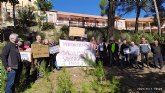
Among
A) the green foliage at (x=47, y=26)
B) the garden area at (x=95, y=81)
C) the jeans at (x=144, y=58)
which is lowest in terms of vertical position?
the garden area at (x=95, y=81)

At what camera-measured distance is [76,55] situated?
16.8m

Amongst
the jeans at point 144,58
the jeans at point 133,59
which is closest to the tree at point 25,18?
the jeans at point 144,58

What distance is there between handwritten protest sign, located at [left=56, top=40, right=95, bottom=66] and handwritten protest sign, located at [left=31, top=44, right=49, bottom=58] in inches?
74.0

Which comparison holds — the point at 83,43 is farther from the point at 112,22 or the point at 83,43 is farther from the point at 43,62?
the point at 112,22

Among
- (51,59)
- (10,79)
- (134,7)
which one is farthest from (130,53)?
(134,7)

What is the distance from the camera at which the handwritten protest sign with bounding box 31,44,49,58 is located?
13547mm

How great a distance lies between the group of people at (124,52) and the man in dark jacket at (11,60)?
710 centimetres

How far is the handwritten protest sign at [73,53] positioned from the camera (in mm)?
16256

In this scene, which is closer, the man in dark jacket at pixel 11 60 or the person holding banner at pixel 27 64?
the man in dark jacket at pixel 11 60

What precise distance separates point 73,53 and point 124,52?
2.53 m

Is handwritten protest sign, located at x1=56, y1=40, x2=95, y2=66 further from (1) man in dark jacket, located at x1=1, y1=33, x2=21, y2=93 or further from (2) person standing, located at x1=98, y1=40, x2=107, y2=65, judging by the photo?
(1) man in dark jacket, located at x1=1, y1=33, x2=21, y2=93

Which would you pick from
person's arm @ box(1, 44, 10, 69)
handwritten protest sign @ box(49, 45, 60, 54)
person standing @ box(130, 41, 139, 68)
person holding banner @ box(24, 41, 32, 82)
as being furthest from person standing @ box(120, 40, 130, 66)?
person's arm @ box(1, 44, 10, 69)

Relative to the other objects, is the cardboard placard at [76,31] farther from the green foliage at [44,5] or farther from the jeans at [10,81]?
the green foliage at [44,5]

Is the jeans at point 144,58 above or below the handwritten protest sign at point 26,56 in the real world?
below
